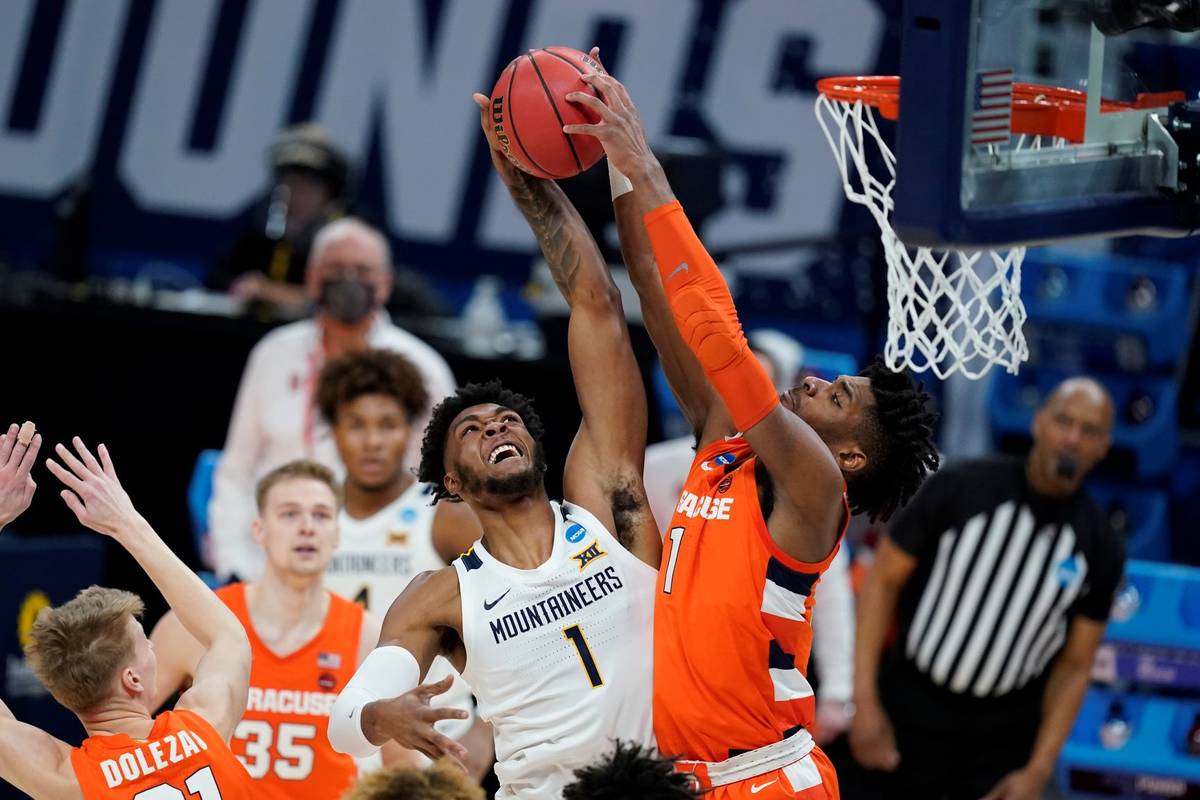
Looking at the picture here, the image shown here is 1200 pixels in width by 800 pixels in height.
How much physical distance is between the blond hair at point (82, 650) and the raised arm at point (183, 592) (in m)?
0.20

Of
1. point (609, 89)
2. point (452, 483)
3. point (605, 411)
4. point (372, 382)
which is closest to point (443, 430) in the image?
point (452, 483)

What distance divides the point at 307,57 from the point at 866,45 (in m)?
3.52

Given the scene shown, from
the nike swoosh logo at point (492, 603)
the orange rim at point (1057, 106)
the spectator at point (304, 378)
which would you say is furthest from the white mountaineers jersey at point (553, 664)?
the spectator at point (304, 378)

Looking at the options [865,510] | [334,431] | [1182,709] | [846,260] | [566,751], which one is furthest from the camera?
[846,260]

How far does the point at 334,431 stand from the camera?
6.94 metres

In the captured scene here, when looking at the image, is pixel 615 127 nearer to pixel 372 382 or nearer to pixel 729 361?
pixel 729 361

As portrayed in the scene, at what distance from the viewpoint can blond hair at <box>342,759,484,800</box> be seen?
13.0 ft

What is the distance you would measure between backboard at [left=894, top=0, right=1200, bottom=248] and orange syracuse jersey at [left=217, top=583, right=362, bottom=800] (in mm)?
2406

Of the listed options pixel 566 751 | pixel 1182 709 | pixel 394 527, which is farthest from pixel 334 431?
pixel 1182 709

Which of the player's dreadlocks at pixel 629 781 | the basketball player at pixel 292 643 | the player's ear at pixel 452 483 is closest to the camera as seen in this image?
the player's dreadlocks at pixel 629 781

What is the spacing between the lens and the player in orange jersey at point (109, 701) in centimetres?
455

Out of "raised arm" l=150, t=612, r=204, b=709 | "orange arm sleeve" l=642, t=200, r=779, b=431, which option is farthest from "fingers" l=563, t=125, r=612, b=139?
"raised arm" l=150, t=612, r=204, b=709

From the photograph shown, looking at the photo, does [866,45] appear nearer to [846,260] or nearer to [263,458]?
[846,260]

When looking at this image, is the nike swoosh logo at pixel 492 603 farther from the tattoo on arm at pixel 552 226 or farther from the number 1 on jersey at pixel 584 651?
the tattoo on arm at pixel 552 226
